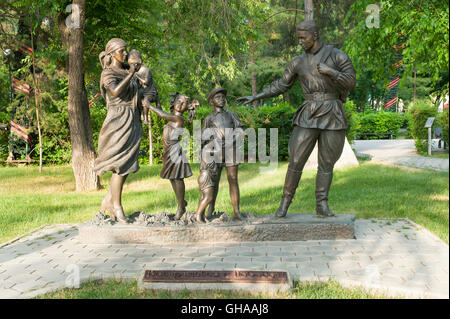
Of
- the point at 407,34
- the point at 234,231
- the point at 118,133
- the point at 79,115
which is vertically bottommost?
the point at 234,231

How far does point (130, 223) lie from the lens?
6.06m

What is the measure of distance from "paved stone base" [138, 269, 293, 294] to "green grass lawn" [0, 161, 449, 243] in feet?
9.05

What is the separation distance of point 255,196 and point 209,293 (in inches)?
224

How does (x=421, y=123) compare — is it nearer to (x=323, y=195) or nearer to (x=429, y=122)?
(x=429, y=122)

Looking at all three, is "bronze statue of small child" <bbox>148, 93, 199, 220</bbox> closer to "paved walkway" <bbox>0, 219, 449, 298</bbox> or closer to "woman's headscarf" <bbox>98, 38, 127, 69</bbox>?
"woman's headscarf" <bbox>98, 38, 127, 69</bbox>

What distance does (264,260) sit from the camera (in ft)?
16.5

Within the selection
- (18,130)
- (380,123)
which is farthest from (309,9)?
(380,123)

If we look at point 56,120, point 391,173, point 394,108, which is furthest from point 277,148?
point 394,108

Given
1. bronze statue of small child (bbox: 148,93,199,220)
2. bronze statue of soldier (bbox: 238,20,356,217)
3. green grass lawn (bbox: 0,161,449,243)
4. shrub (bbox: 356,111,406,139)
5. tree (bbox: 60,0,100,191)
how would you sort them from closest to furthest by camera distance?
bronze statue of soldier (bbox: 238,20,356,217) → bronze statue of small child (bbox: 148,93,199,220) → green grass lawn (bbox: 0,161,449,243) → tree (bbox: 60,0,100,191) → shrub (bbox: 356,111,406,139)

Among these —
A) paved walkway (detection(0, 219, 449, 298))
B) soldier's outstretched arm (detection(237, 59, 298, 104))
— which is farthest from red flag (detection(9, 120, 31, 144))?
soldier's outstretched arm (detection(237, 59, 298, 104))

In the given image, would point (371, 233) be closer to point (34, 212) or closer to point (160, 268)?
point (160, 268)

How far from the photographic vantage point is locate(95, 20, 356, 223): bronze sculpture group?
578 centimetres

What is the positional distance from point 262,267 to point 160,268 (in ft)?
3.73

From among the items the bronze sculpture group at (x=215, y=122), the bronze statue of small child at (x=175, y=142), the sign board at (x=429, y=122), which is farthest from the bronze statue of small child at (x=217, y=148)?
the sign board at (x=429, y=122)
